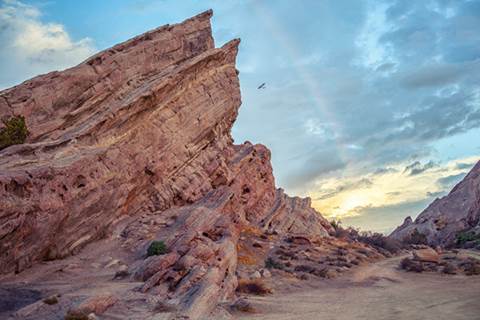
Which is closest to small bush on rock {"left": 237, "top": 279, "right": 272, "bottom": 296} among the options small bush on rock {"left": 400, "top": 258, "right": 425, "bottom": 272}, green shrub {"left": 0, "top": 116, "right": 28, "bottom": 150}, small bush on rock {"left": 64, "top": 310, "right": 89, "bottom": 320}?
small bush on rock {"left": 64, "top": 310, "right": 89, "bottom": 320}

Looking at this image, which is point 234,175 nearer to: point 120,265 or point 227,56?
point 227,56

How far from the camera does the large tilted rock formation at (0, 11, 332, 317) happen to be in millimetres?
26516

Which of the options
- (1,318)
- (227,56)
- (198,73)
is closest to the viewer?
(1,318)

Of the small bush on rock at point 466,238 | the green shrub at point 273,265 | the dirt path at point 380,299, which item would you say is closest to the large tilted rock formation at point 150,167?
the dirt path at point 380,299

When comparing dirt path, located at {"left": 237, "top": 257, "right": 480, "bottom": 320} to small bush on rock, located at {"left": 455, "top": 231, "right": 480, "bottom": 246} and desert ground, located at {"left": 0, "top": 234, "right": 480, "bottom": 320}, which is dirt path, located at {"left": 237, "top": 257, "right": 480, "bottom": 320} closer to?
desert ground, located at {"left": 0, "top": 234, "right": 480, "bottom": 320}

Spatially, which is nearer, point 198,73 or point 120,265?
point 120,265

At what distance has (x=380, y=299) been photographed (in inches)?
1056

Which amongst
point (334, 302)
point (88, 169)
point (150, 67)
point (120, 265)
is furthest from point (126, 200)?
point (334, 302)

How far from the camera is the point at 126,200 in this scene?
124 ft

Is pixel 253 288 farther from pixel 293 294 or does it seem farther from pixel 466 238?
pixel 466 238

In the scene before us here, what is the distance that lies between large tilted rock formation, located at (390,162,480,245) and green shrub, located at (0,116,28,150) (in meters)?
51.5

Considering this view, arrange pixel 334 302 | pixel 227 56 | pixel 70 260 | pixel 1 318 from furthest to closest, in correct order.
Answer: pixel 227 56
pixel 70 260
pixel 334 302
pixel 1 318

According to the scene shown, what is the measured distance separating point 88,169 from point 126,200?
20.0 feet

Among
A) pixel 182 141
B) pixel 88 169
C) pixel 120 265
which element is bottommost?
pixel 120 265
